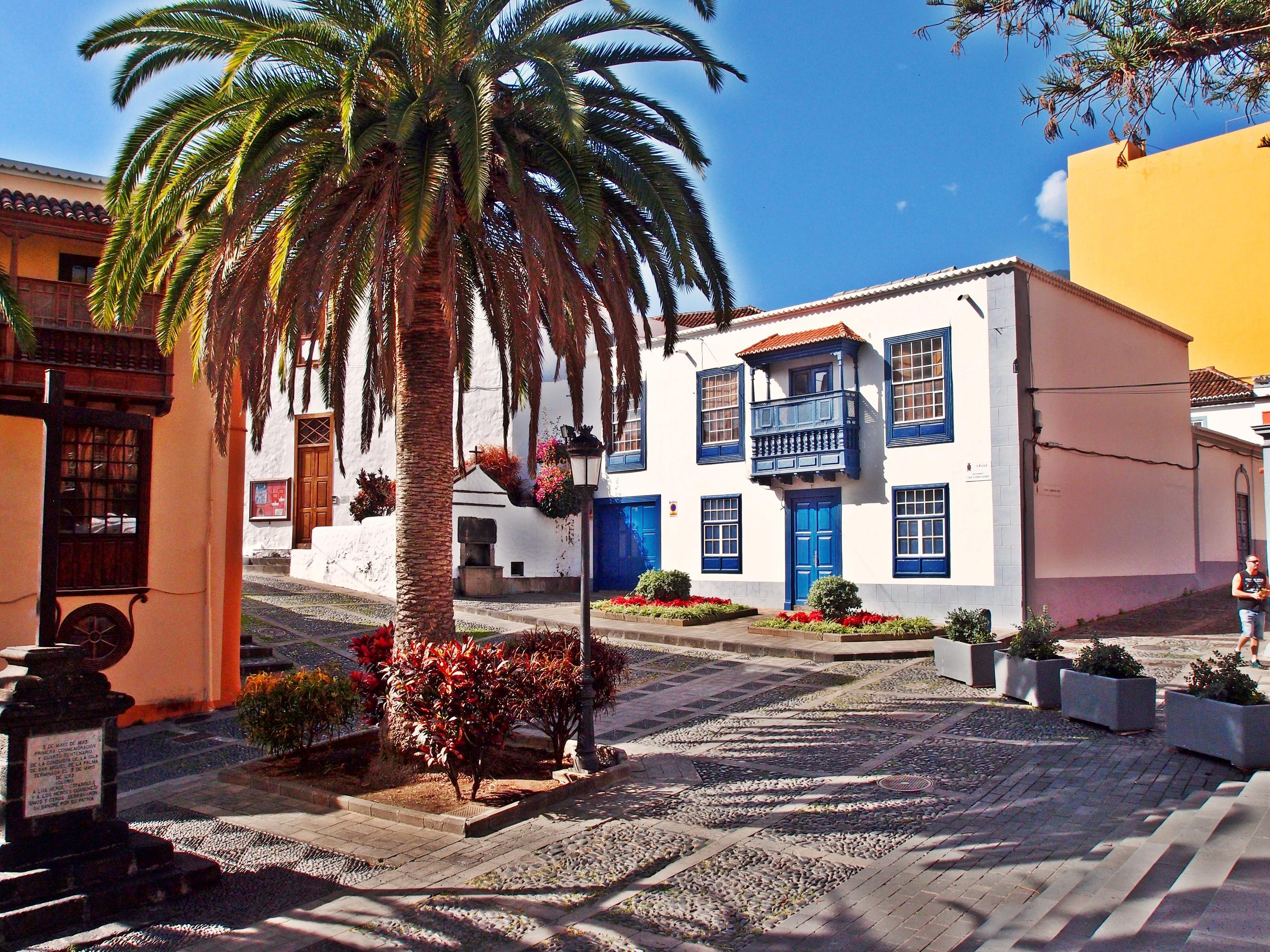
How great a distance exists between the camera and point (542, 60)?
295 inches

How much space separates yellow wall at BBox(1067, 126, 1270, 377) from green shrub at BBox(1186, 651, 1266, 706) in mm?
22753

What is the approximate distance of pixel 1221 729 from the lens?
8094mm

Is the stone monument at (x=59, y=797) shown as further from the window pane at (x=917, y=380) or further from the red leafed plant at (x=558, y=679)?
the window pane at (x=917, y=380)

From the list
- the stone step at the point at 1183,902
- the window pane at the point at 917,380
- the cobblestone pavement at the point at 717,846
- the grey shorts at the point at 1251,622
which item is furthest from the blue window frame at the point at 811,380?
the stone step at the point at 1183,902

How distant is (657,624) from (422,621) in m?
10.4

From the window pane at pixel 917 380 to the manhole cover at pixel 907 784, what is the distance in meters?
11.4

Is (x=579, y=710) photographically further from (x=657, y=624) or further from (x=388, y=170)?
(x=657, y=624)

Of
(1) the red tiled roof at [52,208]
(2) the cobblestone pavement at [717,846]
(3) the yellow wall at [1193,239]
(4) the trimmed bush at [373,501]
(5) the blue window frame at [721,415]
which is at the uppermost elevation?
(3) the yellow wall at [1193,239]

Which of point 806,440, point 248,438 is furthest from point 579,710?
point 248,438

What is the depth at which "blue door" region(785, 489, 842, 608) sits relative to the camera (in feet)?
64.3

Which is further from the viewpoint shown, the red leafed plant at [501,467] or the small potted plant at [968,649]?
the red leafed plant at [501,467]

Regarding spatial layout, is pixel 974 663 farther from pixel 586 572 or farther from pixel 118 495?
pixel 118 495

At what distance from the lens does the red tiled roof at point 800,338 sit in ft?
62.8

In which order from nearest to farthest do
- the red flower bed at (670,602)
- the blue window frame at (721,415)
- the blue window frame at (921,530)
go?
1. the blue window frame at (921,530)
2. the red flower bed at (670,602)
3. the blue window frame at (721,415)
